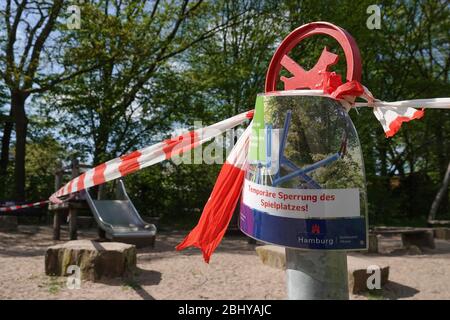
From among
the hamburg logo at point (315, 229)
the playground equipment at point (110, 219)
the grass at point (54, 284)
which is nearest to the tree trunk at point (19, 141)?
the playground equipment at point (110, 219)

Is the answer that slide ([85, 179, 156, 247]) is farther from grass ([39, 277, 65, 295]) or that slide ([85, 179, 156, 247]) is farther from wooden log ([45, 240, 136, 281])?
grass ([39, 277, 65, 295])

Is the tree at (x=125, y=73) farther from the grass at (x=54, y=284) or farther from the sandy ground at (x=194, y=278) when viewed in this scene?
the grass at (x=54, y=284)

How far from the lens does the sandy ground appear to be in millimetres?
5102

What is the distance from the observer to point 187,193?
15344 mm

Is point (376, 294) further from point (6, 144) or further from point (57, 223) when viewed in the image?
point (6, 144)

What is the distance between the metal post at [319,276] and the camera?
60.6 inches

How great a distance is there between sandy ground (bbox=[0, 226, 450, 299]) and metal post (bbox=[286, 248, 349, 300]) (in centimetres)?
361

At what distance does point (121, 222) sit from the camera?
976 centimetres

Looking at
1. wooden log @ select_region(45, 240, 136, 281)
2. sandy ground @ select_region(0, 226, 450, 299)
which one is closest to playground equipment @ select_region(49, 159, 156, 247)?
sandy ground @ select_region(0, 226, 450, 299)

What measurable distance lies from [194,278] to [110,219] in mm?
4417
